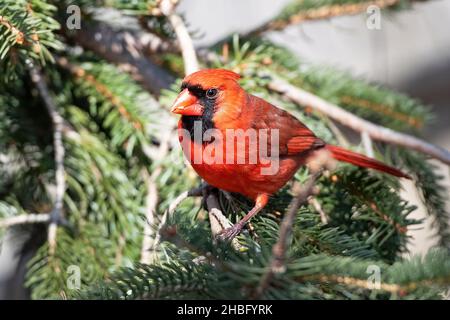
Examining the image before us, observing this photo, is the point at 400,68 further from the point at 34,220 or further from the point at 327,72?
the point at 34,220

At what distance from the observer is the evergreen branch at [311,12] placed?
79.9 inches

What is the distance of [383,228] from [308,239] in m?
0.31

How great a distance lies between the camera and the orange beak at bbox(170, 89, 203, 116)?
4.75 feet

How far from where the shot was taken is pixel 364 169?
1559 millimetres

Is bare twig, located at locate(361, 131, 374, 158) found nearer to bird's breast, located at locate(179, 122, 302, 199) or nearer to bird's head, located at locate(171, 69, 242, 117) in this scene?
bird's breast, located at locate(179, 122, 302, 199)

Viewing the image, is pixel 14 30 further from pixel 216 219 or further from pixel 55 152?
pixel 216 219

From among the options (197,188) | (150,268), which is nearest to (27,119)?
(197,188)

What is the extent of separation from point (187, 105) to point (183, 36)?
272 mm

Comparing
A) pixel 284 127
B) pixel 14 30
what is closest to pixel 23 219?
pixel 14 30

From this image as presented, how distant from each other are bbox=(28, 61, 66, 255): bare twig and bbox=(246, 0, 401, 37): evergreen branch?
2.29ft

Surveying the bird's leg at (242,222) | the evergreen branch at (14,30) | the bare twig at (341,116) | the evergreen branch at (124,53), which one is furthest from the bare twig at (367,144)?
the evergreen branch at (14,30)

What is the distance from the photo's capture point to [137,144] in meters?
1.66
